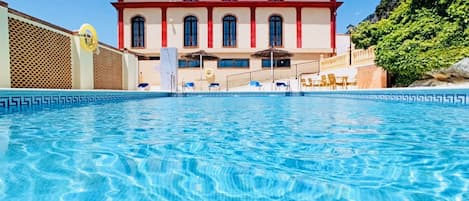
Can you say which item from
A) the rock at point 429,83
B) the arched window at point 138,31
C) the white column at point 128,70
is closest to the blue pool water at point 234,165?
the rock at point 429,83

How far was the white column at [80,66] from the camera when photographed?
9.84m

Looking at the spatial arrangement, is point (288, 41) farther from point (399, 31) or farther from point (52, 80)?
point (52, 80)

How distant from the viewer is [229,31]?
24094 mm

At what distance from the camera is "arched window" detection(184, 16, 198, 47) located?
23969 millimetres

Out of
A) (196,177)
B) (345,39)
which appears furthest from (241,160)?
(345,39)

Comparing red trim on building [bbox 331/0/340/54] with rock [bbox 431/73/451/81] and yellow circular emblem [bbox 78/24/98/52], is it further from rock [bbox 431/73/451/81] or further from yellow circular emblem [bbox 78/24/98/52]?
yellow circular emblem [bbox 78/24/98/52]

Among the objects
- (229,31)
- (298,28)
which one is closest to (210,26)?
(229,31)

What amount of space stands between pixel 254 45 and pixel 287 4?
3.75 metres

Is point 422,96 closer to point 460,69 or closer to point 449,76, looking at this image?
point 460,69

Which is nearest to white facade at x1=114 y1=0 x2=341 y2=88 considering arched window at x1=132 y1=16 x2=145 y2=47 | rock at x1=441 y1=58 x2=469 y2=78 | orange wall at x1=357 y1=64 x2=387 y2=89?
arched window at x1=132 y1=16 x2=145 y2=47

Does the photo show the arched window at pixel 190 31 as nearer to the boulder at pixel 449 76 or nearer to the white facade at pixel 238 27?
the white facade at pixel 238 27

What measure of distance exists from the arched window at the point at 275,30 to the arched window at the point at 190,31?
5541 mm

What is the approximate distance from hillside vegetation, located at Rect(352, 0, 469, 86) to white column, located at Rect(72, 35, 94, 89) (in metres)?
9.73

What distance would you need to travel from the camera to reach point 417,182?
166cm
